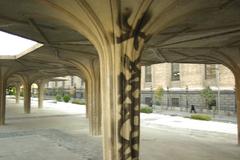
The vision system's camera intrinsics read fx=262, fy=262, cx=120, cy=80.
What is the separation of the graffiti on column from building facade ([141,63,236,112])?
20596mm

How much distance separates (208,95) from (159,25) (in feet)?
70.5

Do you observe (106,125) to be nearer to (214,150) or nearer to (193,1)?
(193,1)

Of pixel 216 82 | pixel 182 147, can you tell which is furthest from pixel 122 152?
pixel 216 82

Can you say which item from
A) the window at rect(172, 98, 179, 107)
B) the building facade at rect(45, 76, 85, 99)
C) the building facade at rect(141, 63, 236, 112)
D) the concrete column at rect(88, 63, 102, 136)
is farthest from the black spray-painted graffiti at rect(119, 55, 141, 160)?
the building facade at rect(45, 76, 85, 99)

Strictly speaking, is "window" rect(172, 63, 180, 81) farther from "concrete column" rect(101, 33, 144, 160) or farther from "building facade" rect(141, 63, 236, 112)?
"concrete column" rect(101, 33, 144, 160)

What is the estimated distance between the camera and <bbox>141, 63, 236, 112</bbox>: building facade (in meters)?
25.8

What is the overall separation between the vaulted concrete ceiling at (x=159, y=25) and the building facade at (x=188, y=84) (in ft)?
44.7

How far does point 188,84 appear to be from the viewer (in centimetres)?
3055

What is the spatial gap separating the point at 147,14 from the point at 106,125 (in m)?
3.10

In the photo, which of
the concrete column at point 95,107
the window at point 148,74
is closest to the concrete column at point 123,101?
the concrete column at point 95,107

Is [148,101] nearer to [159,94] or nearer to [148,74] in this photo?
[159,94]

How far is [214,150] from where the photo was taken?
428 inches

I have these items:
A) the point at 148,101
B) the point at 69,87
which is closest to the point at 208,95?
the point at 148,101

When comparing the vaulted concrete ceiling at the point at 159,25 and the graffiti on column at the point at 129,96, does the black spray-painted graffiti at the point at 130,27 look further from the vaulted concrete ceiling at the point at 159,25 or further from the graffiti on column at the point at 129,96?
the vaulted concrete ceiling at the point at 159,25
